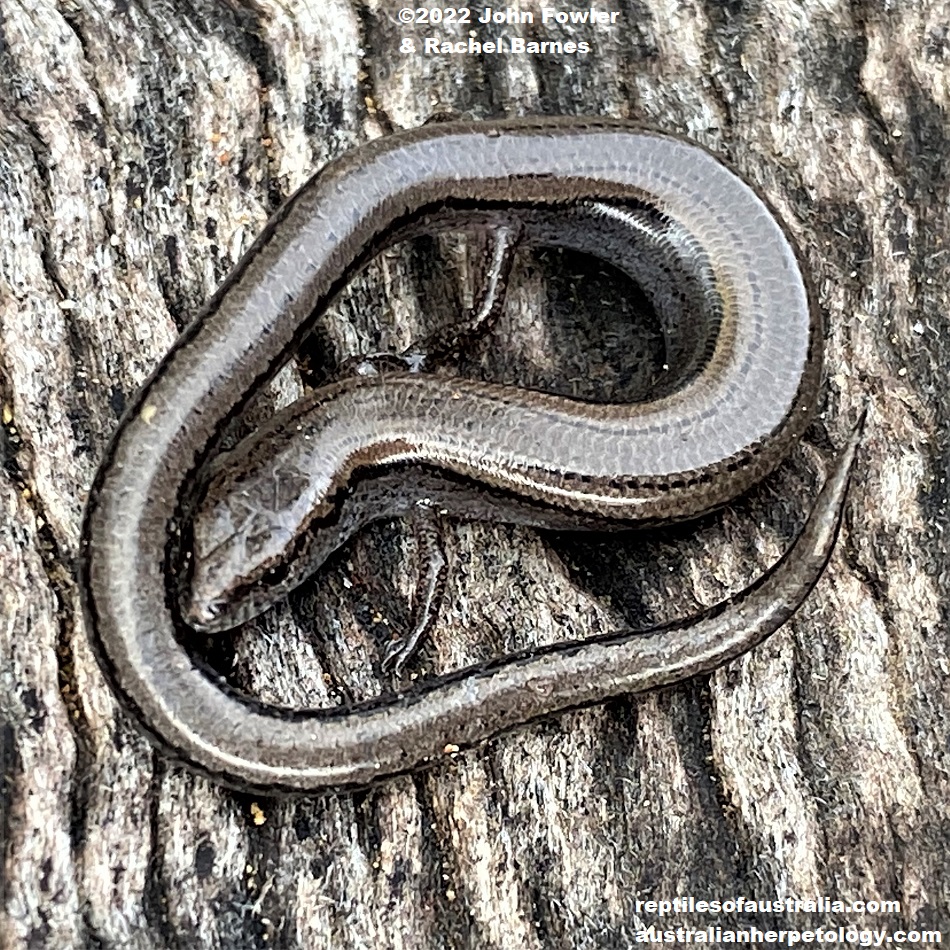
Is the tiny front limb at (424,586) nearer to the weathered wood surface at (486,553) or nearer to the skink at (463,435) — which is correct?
the weathered wood surface at (486,553)

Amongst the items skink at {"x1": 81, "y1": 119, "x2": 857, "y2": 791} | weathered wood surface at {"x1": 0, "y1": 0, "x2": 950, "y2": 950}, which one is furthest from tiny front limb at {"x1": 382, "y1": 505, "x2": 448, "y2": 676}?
skink at {"x1": 81, "y1": 119, "x2": 857, "y2": 791}

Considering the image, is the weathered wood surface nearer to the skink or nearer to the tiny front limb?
the tiny front limb

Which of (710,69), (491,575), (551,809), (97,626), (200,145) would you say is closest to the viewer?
(97,626)

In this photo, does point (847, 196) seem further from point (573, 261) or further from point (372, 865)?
point (372, 865)

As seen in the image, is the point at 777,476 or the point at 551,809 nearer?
the point at 551,809

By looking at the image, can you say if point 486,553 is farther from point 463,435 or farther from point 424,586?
point 463,435

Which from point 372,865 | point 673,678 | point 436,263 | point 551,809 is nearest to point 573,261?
point 436,263
